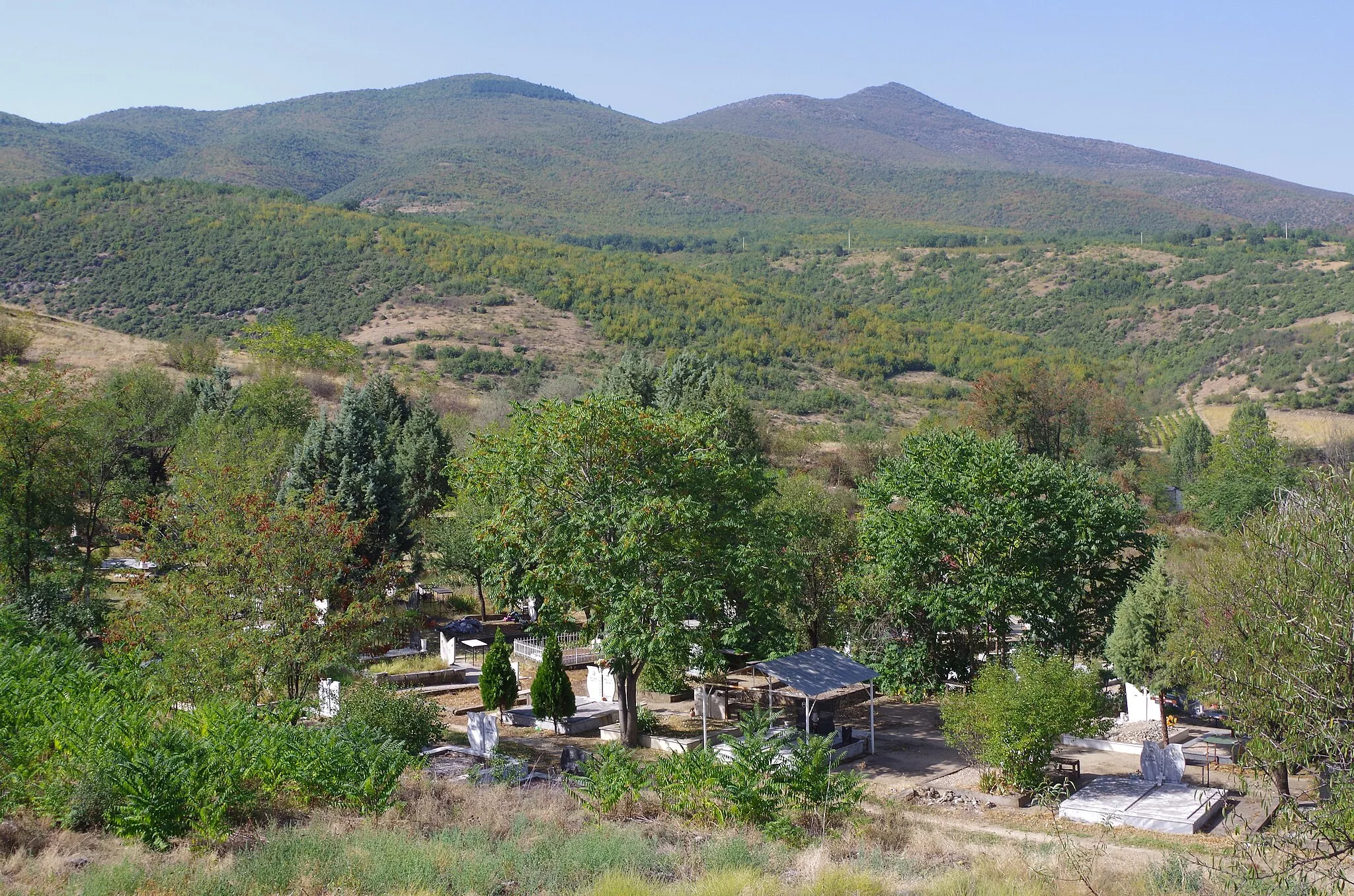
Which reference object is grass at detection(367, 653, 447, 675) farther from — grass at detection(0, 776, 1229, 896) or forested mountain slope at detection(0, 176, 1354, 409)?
forested mountain slope at detection(0, 176, 1354, 409)

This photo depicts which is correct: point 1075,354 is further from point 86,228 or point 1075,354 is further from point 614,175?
point 614,175

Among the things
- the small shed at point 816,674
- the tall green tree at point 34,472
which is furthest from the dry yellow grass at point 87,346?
the small shed at point 816,674

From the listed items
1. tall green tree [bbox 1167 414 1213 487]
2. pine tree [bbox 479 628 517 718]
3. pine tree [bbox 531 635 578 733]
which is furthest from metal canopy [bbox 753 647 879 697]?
tall green tree [bbox 1167 414 1213 487]

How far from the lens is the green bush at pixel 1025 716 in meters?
16.3

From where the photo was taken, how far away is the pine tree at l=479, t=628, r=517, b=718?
21.3 m

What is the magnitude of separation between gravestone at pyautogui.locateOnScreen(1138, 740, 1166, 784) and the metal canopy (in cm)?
461

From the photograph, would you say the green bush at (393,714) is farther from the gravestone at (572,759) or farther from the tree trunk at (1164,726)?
the tree trunk at (1164,726)

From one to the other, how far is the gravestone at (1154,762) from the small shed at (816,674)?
14.3ft

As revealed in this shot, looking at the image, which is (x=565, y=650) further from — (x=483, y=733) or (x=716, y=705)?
(x=483, y=733)

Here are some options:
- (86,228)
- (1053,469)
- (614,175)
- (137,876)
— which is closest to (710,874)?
(137,876)

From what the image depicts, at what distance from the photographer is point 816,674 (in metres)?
18.8

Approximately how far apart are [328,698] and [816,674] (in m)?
8.22

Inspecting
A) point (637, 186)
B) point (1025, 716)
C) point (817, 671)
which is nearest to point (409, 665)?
point (817, 671)

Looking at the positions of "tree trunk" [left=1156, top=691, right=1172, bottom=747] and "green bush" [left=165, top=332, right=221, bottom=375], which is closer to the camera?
"tree trunk" [left=1156, top=691, right=1172, bottom=747]
